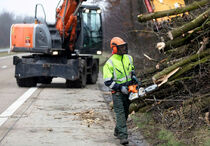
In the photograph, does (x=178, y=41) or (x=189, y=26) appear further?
(x=178, y=41)

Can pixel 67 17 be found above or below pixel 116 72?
above

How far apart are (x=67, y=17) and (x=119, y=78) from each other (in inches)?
380

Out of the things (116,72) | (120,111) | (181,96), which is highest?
(116,72)

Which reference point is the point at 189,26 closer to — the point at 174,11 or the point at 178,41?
the point at 178,41

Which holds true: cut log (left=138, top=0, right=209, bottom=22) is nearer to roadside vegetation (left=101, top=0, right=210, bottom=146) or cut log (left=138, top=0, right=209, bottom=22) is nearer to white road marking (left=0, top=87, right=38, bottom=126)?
roadside vegetation (left=101, top=0, right=210, bottom=146)

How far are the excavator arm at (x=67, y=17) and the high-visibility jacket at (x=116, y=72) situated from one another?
9.24 m

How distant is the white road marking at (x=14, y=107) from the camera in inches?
393

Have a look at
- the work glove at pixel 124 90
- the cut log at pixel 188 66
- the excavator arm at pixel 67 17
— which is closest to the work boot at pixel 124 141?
the work glove at pixel 124 90

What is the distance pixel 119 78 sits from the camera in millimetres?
7914

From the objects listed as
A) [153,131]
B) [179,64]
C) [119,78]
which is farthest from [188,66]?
[119,78]

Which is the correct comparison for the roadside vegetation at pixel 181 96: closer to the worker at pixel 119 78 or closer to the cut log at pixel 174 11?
the cut log at pixel 174 11

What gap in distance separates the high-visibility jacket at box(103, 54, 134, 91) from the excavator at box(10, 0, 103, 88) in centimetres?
837

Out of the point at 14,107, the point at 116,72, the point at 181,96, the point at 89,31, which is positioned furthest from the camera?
the point at 89,31

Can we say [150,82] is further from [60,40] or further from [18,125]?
[60,40]
